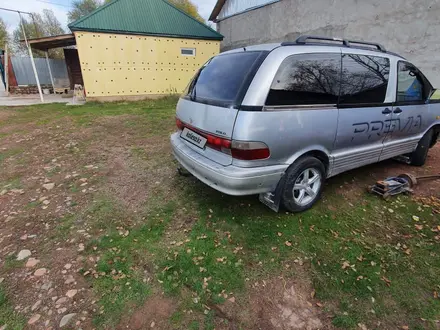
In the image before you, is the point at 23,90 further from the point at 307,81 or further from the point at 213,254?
the point at 307,81

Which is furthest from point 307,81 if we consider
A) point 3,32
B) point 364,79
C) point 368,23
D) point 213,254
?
point 3,32

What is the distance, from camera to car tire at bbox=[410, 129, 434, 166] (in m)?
4.12

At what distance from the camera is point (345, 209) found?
311 cm

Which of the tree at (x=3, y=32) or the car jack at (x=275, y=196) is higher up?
the tree at (x=3, y=32)

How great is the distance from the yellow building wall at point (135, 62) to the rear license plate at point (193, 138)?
31.1ft

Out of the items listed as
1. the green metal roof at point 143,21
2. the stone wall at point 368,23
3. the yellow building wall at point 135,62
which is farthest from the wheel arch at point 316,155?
the green metal roof at point 143,21

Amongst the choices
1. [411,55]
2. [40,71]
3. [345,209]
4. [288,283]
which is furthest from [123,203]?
[40,71]

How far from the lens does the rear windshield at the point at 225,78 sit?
7.95 feet

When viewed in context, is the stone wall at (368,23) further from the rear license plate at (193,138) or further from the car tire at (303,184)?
the rear license plate at (193,138)

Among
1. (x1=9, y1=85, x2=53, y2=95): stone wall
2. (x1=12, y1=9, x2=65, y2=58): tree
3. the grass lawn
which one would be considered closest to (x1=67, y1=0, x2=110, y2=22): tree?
(x1=12, y1=9, x2=65, y2=58): tree

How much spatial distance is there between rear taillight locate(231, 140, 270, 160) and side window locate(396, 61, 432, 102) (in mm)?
2400

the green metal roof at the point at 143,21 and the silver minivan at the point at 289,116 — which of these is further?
the green metal roof at the point at 143,21

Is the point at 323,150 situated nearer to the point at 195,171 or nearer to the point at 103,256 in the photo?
the point at 195,171

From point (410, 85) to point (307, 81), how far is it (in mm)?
2135
